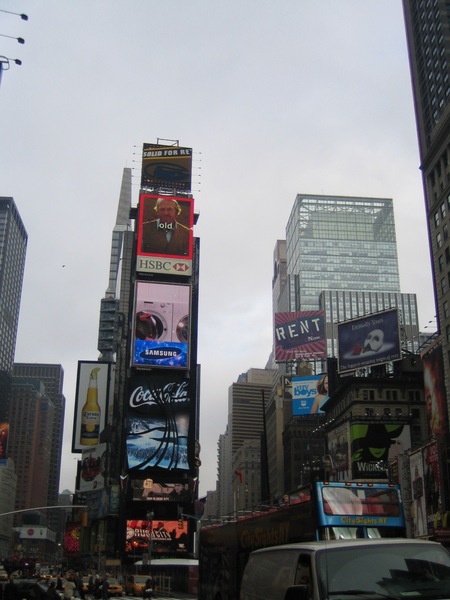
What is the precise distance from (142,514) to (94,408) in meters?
54.2

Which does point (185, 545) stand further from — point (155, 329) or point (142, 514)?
point (155, 329)

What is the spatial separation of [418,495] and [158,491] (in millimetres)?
60456

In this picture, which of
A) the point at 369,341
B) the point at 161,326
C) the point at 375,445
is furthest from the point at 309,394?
the point at 375,445

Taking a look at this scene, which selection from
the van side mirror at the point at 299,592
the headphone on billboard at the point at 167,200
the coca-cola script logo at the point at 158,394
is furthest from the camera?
the headphone on billboard at the point at 167,200

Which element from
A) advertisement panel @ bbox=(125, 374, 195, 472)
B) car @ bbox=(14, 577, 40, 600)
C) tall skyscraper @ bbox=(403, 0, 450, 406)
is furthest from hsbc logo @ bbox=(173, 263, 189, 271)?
car @ bbox=(14, 577, 40, 600)

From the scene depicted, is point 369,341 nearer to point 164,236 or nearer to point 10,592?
point 164,236

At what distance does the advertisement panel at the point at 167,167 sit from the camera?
436 ft

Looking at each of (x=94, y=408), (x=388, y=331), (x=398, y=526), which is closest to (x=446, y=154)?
(x=388, y=331)

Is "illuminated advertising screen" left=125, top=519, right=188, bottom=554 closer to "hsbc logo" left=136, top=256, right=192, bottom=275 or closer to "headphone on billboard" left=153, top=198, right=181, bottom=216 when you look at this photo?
"hsbc logo" left=136, top=256, right=192, bottom=275

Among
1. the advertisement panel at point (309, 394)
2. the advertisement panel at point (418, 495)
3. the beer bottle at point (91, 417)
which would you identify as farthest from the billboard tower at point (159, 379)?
the advertisement panel at point (418, 495)

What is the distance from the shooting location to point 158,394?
4513 inches

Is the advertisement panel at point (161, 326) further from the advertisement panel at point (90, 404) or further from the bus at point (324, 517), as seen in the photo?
the bus at point (324, 517)

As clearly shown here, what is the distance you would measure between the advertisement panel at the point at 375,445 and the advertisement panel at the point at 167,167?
6230 cm

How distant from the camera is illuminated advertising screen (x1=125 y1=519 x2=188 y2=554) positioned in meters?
108
